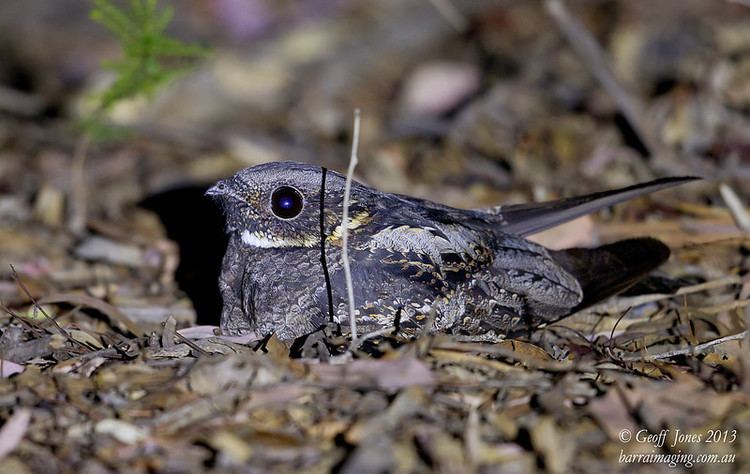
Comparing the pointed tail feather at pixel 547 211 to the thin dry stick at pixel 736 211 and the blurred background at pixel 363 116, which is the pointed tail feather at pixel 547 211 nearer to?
the blurred background at pixel 363 116

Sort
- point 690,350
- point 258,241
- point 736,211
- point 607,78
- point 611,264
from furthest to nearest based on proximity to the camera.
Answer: point 607,78 < point 736,211 < point 611,264 < point 258,241 < point 690,350

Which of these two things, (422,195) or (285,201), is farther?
(422,195)

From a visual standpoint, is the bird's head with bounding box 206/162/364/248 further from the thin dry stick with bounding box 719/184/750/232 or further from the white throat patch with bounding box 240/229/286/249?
the thin dry stick with bounding box 719/184/750/232

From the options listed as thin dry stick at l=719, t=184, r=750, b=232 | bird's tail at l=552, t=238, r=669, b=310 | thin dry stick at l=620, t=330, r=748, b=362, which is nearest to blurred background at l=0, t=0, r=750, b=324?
thin dry stick at l=719, t=184, r=750, b=232

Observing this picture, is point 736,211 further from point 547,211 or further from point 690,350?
point 690,350

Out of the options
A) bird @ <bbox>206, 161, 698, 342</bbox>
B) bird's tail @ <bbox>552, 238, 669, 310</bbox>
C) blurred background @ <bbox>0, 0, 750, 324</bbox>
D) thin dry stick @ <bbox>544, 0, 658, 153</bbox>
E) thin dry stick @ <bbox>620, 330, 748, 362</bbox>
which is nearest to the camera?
thin dry stick @ <bbox>620, 330, 748, 362</bbox>

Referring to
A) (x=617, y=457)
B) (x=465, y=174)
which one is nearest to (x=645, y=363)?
(x=617, y=457)

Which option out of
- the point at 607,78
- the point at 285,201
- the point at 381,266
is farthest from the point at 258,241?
the point at 607,78
